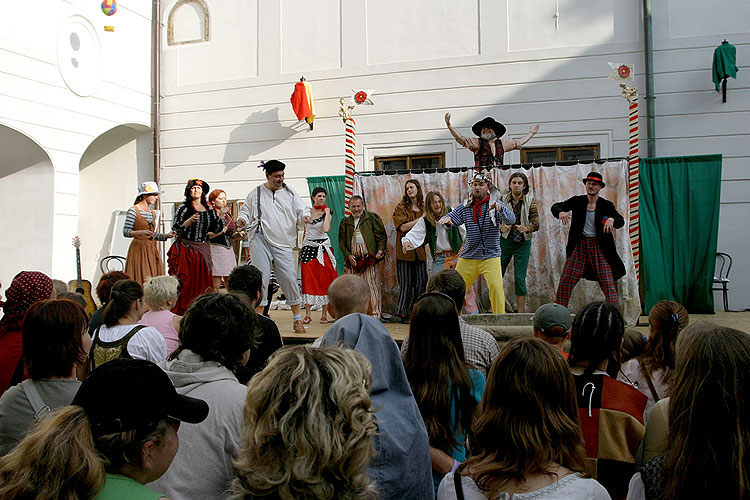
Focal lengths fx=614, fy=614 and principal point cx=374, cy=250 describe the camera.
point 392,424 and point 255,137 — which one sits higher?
point 255,137

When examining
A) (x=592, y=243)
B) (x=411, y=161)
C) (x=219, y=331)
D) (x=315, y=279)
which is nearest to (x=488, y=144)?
(x=592, y=243)

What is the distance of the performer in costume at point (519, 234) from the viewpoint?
7344 mm

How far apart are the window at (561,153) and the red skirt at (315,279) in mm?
4287

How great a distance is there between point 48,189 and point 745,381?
10.6 meters

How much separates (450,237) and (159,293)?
14.1 feet

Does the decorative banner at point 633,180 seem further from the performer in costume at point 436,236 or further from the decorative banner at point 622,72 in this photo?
the performer in costume at point 436,236

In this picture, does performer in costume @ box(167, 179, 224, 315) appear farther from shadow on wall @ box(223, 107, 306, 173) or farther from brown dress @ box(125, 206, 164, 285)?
shadow on wall @ box(223, 107, 306, 173)

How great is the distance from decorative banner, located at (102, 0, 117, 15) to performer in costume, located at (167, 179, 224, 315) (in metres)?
5.64

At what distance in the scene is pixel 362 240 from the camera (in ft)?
24.8

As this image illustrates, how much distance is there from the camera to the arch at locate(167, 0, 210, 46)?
38.2 ft

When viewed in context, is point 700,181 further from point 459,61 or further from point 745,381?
point 745,381

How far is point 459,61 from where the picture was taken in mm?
10133

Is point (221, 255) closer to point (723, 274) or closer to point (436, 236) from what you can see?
point (436, 236)

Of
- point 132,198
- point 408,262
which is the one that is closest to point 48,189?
point 132,198
